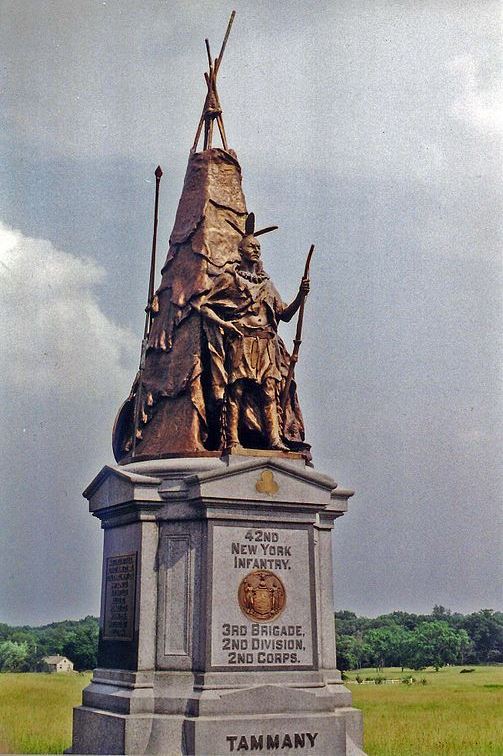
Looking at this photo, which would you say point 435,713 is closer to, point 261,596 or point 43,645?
point 261,596

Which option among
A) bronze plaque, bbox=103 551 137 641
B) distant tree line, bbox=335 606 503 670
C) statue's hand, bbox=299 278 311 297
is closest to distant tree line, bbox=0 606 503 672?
distant tree line, bbox=335 606 503 670

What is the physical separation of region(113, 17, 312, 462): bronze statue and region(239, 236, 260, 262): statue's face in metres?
0.01

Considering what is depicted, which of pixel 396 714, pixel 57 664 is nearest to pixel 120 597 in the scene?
pixel 396 714

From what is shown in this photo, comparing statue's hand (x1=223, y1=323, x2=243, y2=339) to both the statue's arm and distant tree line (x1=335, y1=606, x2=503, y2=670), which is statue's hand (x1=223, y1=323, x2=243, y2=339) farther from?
distant tree line (x1=335, y1=606, x2=503, y2=670)

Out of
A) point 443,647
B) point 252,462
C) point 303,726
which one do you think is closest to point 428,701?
point 443,647

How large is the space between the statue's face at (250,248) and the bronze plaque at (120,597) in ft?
14.9

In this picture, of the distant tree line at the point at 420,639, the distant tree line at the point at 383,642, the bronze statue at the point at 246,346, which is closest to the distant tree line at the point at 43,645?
the distant tree line at the point at 383,642

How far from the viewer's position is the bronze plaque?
34.4 ft

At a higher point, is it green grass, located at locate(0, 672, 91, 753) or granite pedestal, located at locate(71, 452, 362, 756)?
granite pedestal, located at locate(71, 452, 362, 756)

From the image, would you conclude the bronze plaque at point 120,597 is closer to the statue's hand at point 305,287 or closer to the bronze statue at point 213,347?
the bronze statue at point 213,347

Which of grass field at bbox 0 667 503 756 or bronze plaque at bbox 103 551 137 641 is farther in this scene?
grass field at bbox 0 667 503 756

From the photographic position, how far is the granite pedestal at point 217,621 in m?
9.62

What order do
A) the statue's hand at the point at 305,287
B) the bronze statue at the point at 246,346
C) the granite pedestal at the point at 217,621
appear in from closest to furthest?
1. the granite pedestal at the point at 217,621
2. the bronze statue at the point at 246,346
3. the statue's hand at the point at 305,287

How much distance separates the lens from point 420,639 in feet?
67.9
